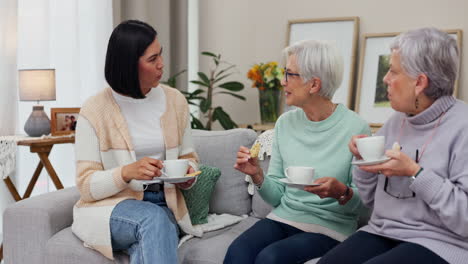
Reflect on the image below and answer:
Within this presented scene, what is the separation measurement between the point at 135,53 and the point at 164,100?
0.87ft

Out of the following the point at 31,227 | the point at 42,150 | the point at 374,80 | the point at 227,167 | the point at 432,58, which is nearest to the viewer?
the point at 432,58

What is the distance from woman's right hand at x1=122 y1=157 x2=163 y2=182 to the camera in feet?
5.78

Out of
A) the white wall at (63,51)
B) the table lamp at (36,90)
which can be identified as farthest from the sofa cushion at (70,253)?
the white wall at (63,51)

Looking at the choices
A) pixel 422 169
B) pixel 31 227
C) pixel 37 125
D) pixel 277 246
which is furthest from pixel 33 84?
pixel 422 169

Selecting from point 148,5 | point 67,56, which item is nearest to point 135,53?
point 67,56

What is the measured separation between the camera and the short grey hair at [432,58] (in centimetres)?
152

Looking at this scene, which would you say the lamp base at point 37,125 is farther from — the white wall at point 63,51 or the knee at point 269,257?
the knee at point 269,257

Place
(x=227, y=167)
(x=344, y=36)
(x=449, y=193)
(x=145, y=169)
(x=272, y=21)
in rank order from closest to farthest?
1. (x=449, y=193)
2. (x=145, y=169)
3. (x=227, y=167)
4. (x=344, y=36)
5. (x=272, y=21)

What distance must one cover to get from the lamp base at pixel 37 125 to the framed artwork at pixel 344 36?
2.02 m

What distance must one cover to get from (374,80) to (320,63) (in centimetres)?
201

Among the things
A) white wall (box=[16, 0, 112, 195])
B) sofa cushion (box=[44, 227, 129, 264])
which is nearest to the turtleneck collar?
sofa cushion (box=[44, 227, 129, 264])

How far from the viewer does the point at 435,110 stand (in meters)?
1.54

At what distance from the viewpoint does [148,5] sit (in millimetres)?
4188

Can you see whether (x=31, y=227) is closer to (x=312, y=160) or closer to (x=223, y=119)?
(x=312, y=160)
